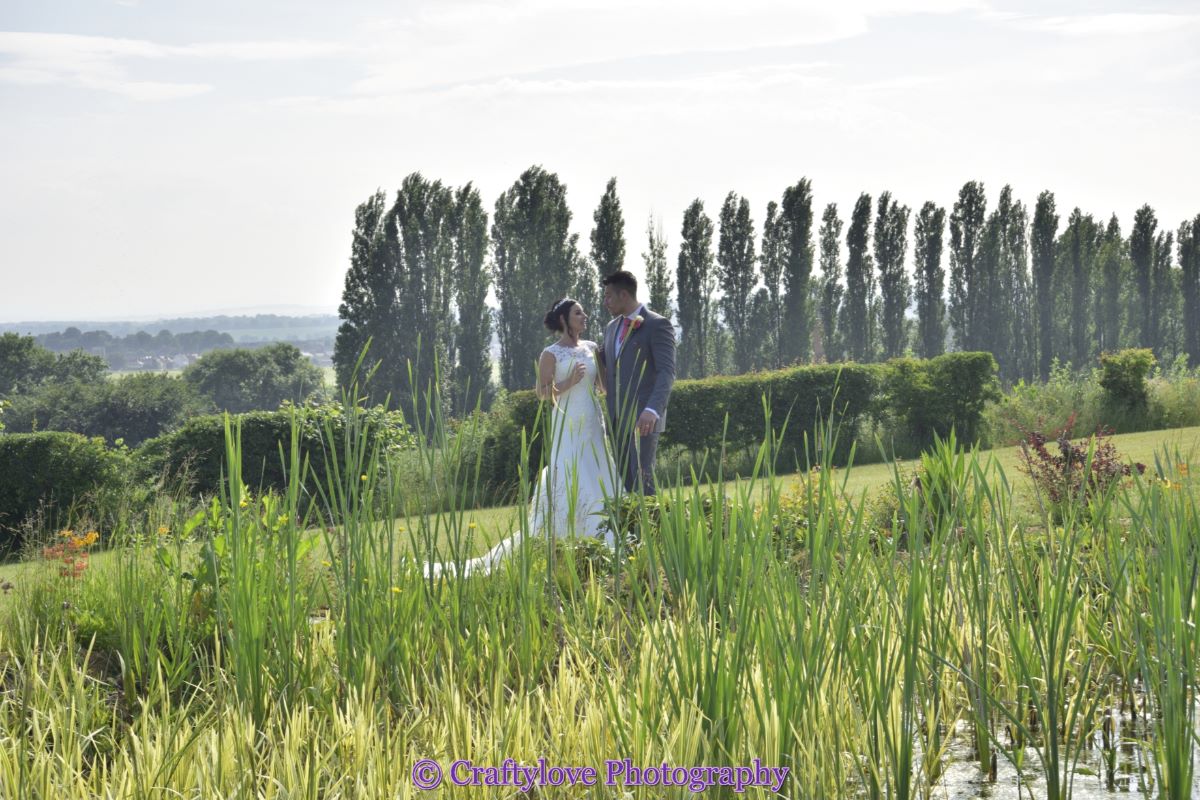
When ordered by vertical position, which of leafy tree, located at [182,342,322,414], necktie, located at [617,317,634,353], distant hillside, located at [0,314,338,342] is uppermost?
distant hillside, located at [0,314,338,342]

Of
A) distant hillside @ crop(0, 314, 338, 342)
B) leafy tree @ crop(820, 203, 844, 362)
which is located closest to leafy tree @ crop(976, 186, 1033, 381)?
leafy tree @ crop(820, 203, 844, 362)

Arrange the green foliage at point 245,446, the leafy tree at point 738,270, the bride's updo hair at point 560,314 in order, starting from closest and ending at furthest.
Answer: the bride's updo hair at point 560,314 → the green foliage at point 245,446 → the leafy tree at point 738,270

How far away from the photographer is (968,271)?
38.1 meters

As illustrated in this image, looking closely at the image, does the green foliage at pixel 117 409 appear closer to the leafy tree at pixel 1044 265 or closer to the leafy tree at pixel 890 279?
the leafy tree at pixel 890 279

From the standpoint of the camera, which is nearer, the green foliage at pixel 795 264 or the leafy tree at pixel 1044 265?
the green foliage at pixel 795 264

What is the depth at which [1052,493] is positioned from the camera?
20.3 feet

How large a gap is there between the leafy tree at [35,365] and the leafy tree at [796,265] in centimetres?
3909

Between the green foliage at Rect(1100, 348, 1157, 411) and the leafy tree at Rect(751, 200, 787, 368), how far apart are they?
17.9 m

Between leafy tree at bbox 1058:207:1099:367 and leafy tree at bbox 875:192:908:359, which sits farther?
leafy tree at bbox 1058:207:1099:367

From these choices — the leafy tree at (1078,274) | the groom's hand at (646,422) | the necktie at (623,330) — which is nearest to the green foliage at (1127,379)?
the necktie at (623,330)

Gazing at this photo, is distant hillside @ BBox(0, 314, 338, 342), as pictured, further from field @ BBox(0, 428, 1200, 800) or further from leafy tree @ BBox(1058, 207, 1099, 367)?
field @ BBox(0, 428, 1200, 800)

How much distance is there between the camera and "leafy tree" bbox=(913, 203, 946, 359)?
123 feet

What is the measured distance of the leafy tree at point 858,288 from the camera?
1421 inches

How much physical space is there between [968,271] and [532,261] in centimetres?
1657
